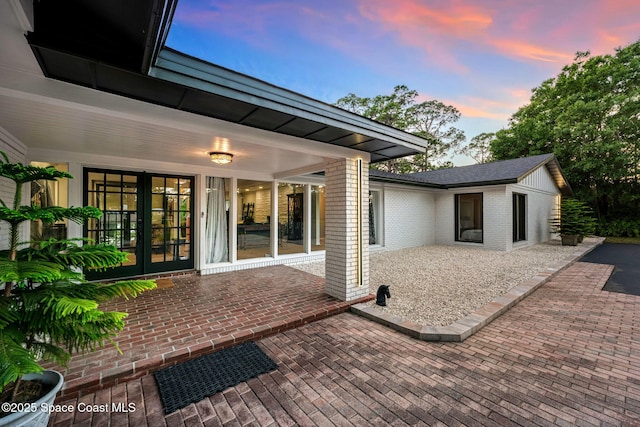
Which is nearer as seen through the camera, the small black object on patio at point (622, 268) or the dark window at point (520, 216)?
the small black object on patio at point (622, 268)

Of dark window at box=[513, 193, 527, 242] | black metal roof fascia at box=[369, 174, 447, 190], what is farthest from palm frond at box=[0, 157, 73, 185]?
dark window at box=[513, 193, 527, 242]

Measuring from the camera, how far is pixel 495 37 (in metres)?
6.24

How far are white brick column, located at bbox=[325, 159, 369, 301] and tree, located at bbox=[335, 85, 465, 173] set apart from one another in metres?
14.5

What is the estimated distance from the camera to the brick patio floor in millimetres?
1816

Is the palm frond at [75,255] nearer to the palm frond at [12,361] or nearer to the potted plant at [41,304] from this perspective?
the potted plant at [41,304]

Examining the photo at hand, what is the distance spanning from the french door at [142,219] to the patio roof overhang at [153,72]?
3.32 meters

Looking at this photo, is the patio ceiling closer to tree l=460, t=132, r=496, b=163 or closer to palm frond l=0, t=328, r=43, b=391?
palm frond l=0, t=328, r=43, b=391

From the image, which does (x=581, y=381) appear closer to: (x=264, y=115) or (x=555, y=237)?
(x=264, y=115)

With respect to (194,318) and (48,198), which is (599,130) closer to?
(194,318)

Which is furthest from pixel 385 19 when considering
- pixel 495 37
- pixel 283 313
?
pixel 283 313

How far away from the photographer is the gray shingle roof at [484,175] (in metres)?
8.92

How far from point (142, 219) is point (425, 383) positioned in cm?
527

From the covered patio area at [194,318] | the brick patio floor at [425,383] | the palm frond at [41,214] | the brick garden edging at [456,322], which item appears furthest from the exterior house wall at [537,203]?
the palm frond at [41,214]

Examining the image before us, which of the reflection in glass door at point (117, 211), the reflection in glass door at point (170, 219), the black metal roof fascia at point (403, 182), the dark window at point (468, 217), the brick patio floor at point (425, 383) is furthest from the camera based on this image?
the dark window at point (468, 217)
